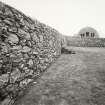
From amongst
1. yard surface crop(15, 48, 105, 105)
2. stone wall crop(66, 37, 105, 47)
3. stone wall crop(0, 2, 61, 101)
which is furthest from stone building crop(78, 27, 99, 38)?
stone wall crop(0, 2, 61, 101)

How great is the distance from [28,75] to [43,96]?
0.93m

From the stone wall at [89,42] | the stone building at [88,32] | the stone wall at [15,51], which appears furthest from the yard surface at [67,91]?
the stone building at [88,32]

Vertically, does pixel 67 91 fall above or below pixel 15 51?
below

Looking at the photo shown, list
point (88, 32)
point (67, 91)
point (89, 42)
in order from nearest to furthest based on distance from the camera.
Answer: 1. point (67, 91)
2. point (89, 42)
3. point (88, 32)

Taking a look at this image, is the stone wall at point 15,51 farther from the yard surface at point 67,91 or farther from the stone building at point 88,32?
the stone building at point 88,32

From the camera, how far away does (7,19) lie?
2.51 m

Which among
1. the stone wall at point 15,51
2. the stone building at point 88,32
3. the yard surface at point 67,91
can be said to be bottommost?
the yard surface at point 67,91

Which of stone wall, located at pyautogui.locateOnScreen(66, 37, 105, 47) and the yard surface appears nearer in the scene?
the yard surface

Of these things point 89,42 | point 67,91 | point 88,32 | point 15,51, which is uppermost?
point 88,32

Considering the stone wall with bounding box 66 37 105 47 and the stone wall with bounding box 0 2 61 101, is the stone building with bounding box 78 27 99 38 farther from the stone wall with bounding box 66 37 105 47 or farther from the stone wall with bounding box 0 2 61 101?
the stone wall with bounding box 0 2 61 101

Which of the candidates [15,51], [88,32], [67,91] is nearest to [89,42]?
[88,32]

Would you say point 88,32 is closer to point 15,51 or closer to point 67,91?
point 67,91

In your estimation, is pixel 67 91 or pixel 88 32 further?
pixel 88 32

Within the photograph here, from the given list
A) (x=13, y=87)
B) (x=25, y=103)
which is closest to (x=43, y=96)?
(x=25, y=103)
